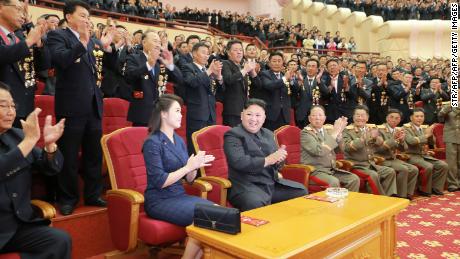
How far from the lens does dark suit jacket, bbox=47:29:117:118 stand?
210 centimetres

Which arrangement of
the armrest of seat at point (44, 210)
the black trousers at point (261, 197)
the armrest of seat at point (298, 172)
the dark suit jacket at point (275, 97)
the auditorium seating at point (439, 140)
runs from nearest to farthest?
the armrest of seat at point (44, 210) → the black trousers at point (261, 197) → the armrest of seat at point (298, 172) → the dark suit jacket at point (275, 97) → the auditorium seating at point (439, 140)

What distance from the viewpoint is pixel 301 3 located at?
14000 millimetres

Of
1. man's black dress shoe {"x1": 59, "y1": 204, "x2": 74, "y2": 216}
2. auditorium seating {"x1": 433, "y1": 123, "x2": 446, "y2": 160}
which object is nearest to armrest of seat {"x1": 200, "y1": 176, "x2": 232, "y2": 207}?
man's black dress shoe {"x1": 59, "y1": 204, "x2": 74, "y2": 216}

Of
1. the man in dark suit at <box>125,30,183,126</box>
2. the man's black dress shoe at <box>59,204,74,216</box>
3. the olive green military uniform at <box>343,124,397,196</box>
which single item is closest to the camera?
the man's black dress shoe at <box>59,204,74,216</box>

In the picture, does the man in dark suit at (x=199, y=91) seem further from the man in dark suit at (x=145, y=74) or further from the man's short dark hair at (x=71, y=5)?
the man's short dark hair at (x=71, y=5)

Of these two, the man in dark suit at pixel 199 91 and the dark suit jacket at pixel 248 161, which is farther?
the man in dark suit at pixel 199 91

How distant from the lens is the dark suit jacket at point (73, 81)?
6.88ft

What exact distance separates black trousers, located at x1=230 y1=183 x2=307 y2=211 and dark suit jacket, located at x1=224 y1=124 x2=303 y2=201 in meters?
0.03

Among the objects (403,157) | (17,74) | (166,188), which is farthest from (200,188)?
(403,157)

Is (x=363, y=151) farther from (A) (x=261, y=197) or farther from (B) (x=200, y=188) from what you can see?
(B) (x=200, y=188)

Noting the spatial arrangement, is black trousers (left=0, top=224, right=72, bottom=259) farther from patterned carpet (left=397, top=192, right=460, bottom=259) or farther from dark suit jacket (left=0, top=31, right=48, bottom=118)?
patterned carpet (left=397, top=192, right=460, bottom=259)

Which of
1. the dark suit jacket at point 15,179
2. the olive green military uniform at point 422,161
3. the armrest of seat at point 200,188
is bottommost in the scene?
the olive green military uniform at point 422,161

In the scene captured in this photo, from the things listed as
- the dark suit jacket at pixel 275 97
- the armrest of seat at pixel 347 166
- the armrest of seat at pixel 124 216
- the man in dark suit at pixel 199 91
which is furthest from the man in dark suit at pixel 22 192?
the armrest of seat at pixel 347 166

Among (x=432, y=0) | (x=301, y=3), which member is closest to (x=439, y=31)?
(x=432, y=0)
